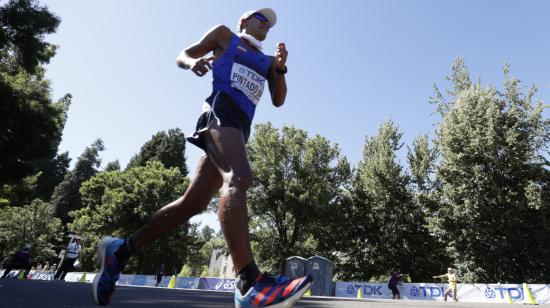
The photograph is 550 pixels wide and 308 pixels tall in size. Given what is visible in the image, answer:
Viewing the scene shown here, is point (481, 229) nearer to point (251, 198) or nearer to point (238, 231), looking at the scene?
point (251, 198)

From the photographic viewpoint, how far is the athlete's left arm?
9.73 feet

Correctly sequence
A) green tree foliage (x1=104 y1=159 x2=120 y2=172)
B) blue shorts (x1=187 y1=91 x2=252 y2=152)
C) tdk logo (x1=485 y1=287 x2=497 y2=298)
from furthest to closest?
green tree foliage (x1=104 y1=159 x2=120 y2=172)
tdk logo (x1=485 y1=287 x2=497 y2=298)
blue shorts (x1=187 y1=91 x2=252 y2=152)

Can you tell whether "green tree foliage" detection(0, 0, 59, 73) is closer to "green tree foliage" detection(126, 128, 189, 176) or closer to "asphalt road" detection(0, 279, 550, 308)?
"asphalt road" detection(0, 279, 550, 308)

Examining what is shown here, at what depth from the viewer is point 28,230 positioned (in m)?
42.6

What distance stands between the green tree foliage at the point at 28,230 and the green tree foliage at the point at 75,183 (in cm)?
1373

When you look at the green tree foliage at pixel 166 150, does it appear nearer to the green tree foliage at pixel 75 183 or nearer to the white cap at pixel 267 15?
the green tree foliage at pixel 75 183

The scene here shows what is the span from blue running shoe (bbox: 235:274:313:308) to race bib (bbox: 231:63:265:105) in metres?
1.26

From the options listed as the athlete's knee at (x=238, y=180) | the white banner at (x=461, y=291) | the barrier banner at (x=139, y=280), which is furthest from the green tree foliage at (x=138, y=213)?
the athlete's knee at (x=238, y=180)

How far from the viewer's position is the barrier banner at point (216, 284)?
1061 inches

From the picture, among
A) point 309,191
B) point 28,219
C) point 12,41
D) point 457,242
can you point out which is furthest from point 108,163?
point 457,242

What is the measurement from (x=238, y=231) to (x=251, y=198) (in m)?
34.0

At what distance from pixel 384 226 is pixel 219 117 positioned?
32836 mm

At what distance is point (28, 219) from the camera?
42.8 metres

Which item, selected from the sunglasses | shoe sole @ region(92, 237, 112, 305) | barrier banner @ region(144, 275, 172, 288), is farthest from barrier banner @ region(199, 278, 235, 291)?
the sunglasses
